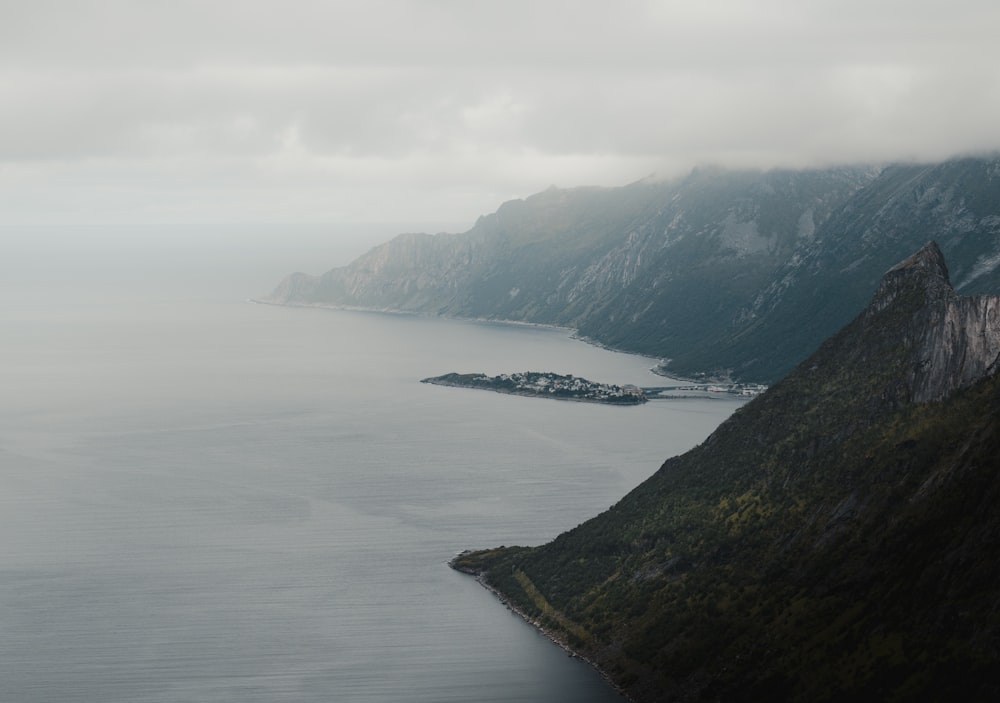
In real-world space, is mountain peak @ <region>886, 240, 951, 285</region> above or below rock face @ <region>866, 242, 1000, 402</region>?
above

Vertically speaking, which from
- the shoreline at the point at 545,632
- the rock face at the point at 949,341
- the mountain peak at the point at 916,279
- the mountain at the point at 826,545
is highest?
the mountain peak at the point at 916,279

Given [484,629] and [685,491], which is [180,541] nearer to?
[484,629]

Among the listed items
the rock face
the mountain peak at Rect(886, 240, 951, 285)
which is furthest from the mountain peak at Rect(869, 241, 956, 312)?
the rock face

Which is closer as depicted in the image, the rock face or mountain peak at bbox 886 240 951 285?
the rock face

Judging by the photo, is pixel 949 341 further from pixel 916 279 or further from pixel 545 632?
pixel 545 632

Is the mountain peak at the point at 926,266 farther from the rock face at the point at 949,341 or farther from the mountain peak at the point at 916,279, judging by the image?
the rock face at the point at 949,341

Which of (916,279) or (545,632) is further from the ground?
(916,279)

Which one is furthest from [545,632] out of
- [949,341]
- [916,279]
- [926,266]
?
[926,266]

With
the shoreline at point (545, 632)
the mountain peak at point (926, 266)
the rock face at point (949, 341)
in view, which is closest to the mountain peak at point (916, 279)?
the mountain peak at point (926, 266)

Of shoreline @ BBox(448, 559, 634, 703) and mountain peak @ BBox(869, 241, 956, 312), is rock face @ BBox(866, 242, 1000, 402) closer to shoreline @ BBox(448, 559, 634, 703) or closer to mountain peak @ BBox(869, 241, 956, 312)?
mountain peak @ BBox(869, 241, 956, 312)
